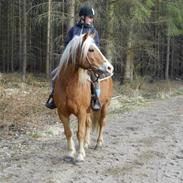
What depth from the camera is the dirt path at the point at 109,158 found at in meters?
6.41

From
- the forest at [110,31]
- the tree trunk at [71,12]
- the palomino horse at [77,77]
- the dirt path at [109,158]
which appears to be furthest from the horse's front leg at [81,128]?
the tree trunk at [71,12]

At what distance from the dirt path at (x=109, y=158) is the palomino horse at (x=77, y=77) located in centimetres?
52

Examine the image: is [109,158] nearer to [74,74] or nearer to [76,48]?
[74,74]

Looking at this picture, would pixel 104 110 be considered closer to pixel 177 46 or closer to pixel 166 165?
pixel 166 165

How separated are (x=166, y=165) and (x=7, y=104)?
5.01 m

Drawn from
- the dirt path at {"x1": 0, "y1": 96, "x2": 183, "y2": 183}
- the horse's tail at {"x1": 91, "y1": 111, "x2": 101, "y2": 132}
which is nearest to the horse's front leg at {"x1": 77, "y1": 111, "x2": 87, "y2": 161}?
the dirt path at {"x1": 0, "y1": 96, "x2": 183, "y2": 183}

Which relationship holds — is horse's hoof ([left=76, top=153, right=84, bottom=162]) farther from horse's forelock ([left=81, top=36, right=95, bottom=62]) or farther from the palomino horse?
horse's forelock ([left=81, top=36, right=95, bottom=62])

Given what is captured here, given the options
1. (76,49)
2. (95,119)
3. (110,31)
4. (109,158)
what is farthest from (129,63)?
(76,49)

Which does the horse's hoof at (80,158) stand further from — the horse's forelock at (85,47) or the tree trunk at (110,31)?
the tree trunk at (110,31)

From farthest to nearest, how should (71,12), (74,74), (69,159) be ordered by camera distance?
(71,12)
(69,159)
(74,74)

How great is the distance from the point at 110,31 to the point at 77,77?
1587 cm

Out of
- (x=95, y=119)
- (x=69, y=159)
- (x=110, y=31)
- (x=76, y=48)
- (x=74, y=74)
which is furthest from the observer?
(x=110, y=31)

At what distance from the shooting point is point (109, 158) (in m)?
7.55

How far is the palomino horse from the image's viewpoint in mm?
6809
